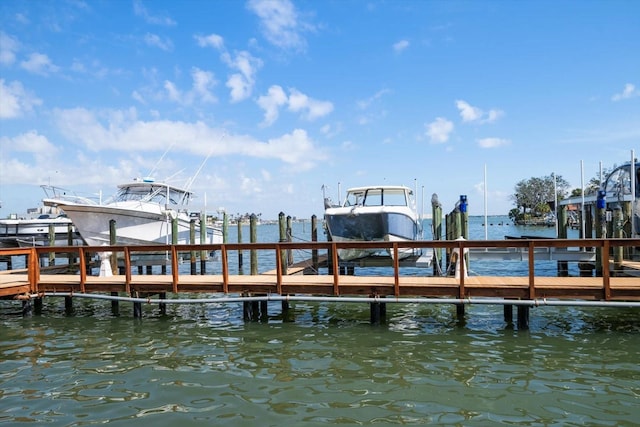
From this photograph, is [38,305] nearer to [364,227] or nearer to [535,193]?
[364,227]

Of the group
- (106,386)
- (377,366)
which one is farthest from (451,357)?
(106,386)

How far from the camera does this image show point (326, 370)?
25.2ft

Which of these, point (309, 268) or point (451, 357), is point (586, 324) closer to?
point (451, 357)

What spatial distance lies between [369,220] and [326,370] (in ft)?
32.7

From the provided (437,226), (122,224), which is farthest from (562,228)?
(122,224)

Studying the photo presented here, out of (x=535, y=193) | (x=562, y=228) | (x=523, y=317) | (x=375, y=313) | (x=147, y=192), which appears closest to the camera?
(x=523, y=317)

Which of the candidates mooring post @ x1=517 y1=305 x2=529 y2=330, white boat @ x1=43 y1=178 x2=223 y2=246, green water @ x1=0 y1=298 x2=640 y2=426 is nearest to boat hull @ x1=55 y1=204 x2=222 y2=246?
white boat @ x1=43 y1=178 x2=223 y2=246

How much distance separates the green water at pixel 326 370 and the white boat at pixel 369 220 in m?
5.57

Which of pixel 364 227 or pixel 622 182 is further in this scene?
pixel 622 182

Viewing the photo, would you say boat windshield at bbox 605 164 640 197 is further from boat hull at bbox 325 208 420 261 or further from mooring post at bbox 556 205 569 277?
boat hull at bbox 325 208 420 261

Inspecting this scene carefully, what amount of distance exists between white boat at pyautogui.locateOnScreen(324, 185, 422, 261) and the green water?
557 centimetres

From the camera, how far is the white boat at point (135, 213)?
21469mm

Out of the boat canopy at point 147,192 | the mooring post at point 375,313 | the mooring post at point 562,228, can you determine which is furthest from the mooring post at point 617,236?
the boat canopy at point 147,192

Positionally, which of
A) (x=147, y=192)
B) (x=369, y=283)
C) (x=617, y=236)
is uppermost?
(x=147, y=192)
